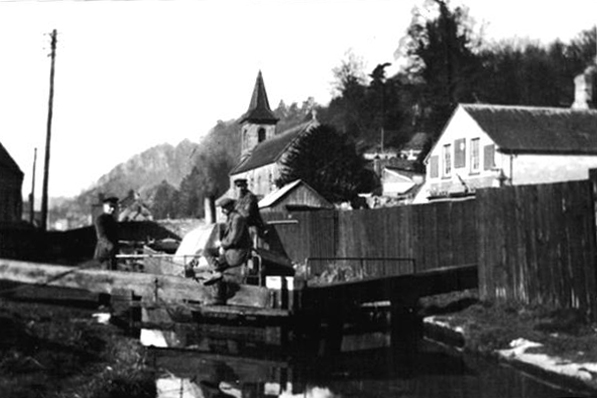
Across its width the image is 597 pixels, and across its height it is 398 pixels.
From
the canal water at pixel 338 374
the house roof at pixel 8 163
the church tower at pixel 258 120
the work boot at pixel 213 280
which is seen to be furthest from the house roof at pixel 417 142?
the house roof at pixel 8 163

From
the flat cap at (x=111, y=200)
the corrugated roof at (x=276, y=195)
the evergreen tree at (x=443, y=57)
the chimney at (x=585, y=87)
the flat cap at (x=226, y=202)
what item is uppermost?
the evergreen tree at (x=443, y=57)

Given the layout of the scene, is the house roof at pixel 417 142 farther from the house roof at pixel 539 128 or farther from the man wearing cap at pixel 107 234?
the man wearing cap at pixel 107 234

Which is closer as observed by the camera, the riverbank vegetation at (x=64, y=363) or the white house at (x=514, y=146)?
the riverbank vegetation at (x=64, y=363)

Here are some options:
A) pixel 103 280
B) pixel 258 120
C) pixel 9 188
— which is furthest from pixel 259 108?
pixel 9 188

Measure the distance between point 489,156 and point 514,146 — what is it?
524 millimetres

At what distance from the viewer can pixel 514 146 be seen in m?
13.0

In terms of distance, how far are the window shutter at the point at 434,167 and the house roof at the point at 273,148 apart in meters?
3.06

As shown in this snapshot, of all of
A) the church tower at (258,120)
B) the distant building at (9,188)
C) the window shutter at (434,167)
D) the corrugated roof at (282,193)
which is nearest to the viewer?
the church tower at (258,120)

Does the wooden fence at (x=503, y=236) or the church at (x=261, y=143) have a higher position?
the church at (x=261, y=143)

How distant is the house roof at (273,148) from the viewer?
37.1 ft

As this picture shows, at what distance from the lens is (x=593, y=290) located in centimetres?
866

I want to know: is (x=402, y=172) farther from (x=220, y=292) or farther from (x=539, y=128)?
(x=220, y=292)

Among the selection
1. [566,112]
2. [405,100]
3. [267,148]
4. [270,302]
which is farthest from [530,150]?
[270,302]

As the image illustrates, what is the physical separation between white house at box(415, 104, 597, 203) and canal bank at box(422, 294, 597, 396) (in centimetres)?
287
